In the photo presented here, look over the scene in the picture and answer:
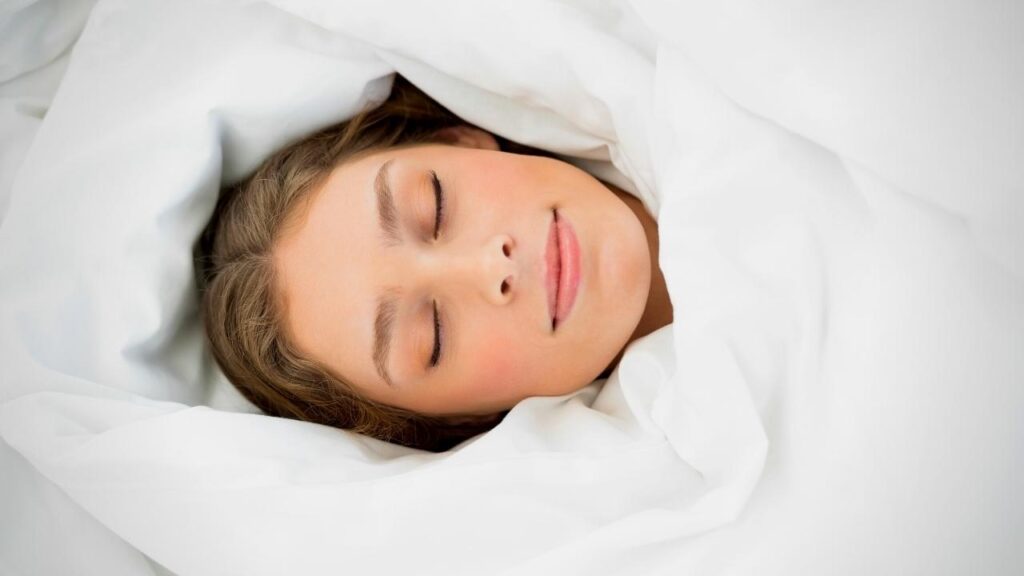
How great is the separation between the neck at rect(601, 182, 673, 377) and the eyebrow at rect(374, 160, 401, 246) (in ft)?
1.22

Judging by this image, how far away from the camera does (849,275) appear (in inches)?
34.4

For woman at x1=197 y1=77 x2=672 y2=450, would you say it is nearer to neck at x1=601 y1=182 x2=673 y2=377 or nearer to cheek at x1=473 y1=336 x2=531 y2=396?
cheek at x1=473 y1=336 x2=531 y2=396

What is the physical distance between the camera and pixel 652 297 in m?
1.24

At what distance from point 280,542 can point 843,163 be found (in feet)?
2.43

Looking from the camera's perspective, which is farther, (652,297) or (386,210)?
(652,297)

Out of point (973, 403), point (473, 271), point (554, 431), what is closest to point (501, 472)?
point (554, 431)

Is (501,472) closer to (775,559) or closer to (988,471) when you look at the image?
(775,559)

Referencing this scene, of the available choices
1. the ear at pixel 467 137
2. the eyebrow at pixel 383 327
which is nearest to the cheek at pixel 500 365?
the eyebrow at pixel 383 327

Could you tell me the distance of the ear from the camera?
1.26 metres

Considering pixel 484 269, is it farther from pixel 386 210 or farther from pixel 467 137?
pixel 467 137

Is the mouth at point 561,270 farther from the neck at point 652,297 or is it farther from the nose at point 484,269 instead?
the neck at point 652,297

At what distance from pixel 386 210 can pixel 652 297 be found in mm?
425

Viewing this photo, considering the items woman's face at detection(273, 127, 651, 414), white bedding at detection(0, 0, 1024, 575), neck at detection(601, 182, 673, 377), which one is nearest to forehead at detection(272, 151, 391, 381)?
woman's face at detection(273, 127, 651, 414)

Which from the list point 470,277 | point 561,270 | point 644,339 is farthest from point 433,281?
point 644,339
